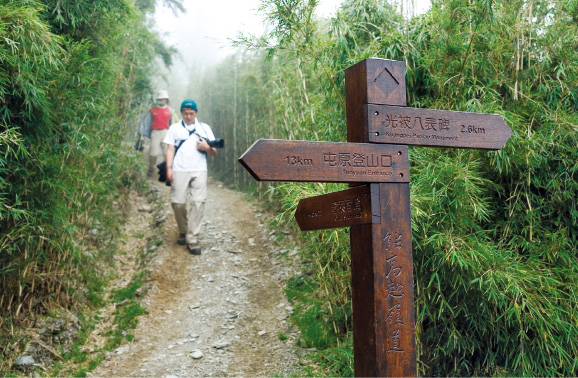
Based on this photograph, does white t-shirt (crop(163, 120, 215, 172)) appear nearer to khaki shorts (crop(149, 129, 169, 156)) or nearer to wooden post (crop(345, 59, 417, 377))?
khaki shorts (crop(149, 129, 169, 156))

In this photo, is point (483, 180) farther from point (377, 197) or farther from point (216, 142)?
point (216, 142)

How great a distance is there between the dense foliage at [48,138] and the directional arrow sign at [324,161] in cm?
202

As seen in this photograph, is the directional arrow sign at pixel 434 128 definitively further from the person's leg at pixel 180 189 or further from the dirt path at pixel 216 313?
→ the person's leg at pixel 180 189

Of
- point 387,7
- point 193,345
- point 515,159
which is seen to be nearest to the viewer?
point 515,159

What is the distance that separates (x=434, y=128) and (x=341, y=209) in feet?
2.06

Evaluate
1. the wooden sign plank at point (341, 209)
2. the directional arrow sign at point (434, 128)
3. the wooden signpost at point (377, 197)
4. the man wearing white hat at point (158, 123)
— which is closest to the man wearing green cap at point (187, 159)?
the man wearing white hat at point (158, 123)

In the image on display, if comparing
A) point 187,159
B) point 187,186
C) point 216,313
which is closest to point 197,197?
point 187,186

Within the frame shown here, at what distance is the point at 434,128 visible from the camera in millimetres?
2393

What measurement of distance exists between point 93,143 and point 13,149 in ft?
4.62

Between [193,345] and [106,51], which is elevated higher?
[106,51]

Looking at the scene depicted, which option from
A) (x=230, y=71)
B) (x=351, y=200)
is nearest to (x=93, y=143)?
(x=351, y=200)

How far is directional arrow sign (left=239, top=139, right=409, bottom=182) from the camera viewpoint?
2.00 metres

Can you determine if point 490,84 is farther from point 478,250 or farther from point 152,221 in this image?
point 152,221

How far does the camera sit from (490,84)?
3.51 metres
